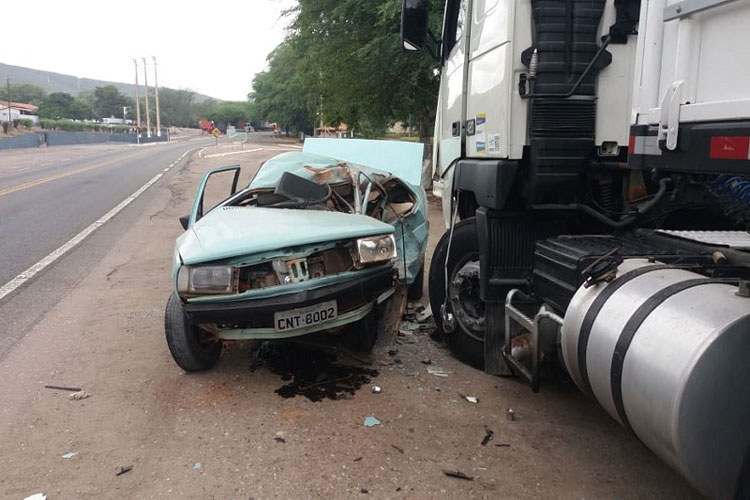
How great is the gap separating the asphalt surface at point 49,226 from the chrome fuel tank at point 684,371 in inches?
182

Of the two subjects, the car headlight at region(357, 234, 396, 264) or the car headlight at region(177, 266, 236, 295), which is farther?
the car headlight at region(357, 234, 396, 264)

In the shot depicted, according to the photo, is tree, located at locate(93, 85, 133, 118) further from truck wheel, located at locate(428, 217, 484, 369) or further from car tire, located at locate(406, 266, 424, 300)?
truck wheel, located at locate(428, 217, 484, 369)

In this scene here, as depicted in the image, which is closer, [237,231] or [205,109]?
[237,231]

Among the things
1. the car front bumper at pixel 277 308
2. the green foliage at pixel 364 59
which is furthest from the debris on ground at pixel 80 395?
the green foliage at pixel 364 59

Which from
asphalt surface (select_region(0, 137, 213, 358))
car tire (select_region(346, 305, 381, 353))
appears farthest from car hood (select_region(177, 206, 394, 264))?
asphalt surface (select_region(0, 137, 213, 358))

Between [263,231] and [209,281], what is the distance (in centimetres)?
54

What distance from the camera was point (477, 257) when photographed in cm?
459

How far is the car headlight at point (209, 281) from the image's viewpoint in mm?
3936

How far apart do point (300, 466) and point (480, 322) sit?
74.9 inches

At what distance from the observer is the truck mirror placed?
4766 millimetres

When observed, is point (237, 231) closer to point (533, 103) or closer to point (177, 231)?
point (533, 103)

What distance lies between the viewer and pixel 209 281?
3.94 metres

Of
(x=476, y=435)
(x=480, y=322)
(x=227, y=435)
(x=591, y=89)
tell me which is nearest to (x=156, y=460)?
(x=227, y=435)

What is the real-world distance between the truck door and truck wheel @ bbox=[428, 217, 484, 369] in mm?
695
